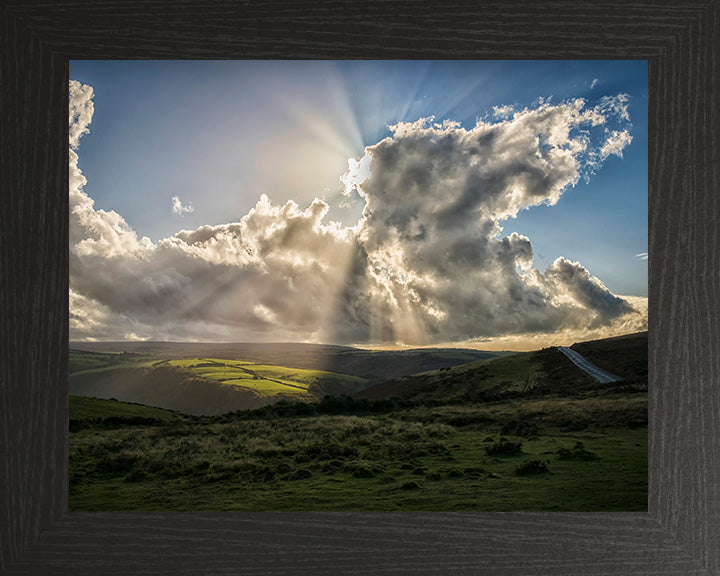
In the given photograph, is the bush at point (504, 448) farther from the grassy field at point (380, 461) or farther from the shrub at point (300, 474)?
the shrub at point (300, 474)

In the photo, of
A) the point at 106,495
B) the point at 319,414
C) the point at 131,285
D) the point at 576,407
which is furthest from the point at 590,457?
the point at 131,285

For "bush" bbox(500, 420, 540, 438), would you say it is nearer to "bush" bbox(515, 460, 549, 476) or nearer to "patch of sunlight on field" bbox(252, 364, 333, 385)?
"bush" bbox(515, 460, 549, 476)

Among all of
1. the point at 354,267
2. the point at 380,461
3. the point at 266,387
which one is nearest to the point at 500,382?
the point at 380,461

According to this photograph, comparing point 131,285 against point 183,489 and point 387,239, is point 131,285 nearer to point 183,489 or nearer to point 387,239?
point 183,489

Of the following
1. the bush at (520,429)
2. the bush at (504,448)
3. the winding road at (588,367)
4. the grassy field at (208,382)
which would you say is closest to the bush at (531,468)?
the bush at (504,448)

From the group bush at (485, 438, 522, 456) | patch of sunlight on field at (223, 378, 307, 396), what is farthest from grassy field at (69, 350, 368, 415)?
bush at (485, 438, 522, 456)
